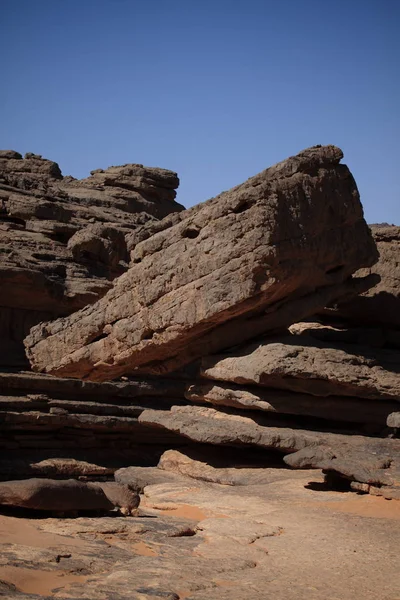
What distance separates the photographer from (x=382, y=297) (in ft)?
42.0

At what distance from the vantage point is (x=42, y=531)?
625cm

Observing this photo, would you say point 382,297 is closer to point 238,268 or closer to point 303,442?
point 238,268

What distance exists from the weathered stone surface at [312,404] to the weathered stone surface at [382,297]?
6.42ft

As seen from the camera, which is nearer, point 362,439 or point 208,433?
point 362,439

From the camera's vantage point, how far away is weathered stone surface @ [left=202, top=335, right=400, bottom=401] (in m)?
10.7

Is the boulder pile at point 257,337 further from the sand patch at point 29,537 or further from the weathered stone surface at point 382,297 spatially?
the sand patch at point 29,537

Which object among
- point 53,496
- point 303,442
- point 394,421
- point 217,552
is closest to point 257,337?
point 303,442

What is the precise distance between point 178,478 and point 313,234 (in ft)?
15.0

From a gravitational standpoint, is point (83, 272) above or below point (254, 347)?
above

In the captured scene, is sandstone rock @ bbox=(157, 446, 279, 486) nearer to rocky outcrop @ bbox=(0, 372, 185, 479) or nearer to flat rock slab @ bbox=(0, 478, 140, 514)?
flat rock slab @ bbox=(0, 478, 140, 514)

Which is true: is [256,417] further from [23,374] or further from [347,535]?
[23,374]

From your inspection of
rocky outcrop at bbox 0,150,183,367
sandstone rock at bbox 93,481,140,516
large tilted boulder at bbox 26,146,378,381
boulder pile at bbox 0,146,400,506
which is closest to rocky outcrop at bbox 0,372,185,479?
boulder pile at bbox 0,146,400,506

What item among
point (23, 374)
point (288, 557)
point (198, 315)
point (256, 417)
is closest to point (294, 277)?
point (198, 315)

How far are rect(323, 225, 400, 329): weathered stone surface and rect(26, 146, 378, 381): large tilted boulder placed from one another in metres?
0.66
